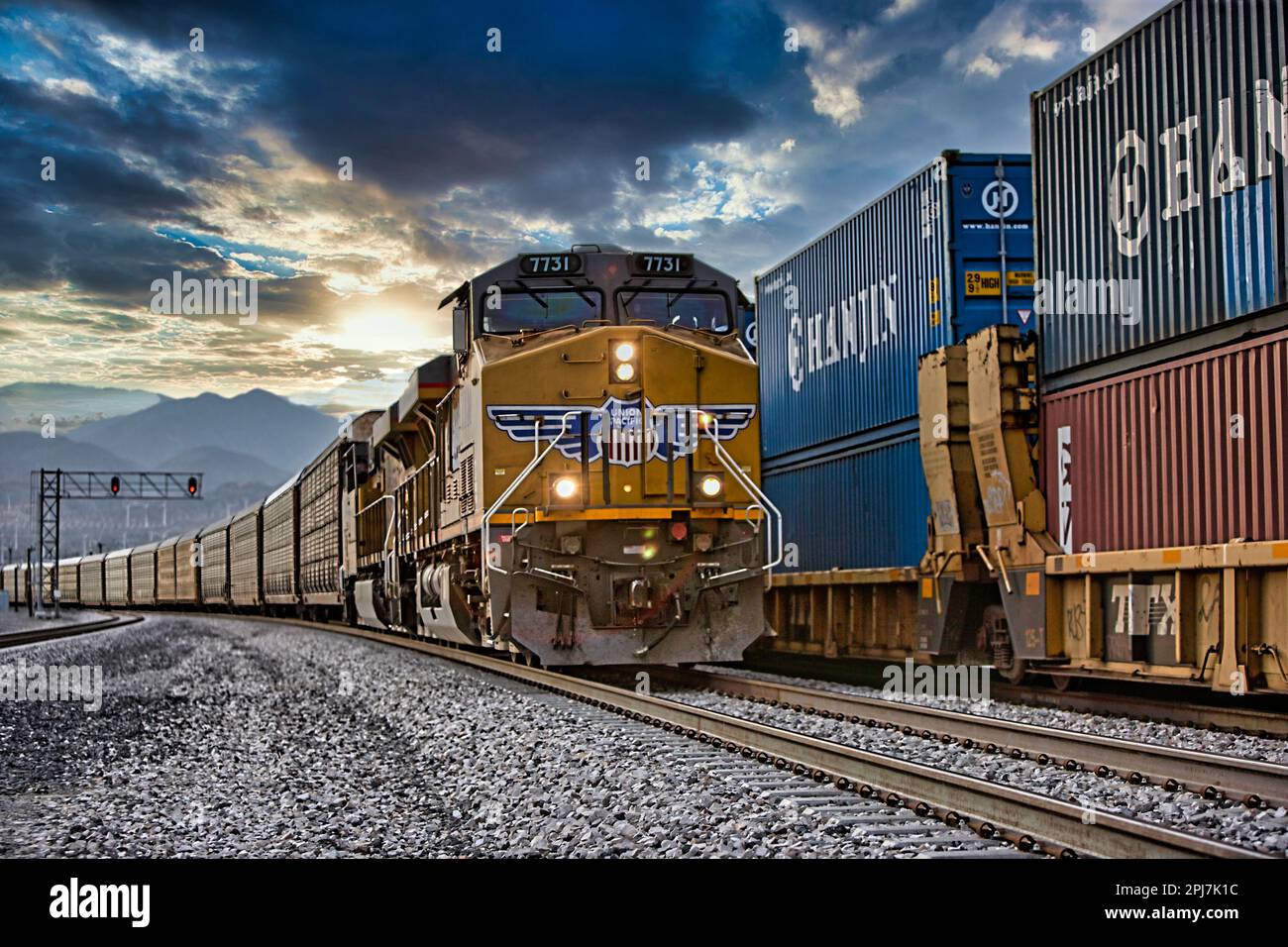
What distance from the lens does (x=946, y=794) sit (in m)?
5.49

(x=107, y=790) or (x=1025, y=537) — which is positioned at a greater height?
(x=1025, y=537)

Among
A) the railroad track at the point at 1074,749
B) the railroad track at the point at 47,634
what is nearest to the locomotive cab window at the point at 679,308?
the railroad track at the point at 1074,749

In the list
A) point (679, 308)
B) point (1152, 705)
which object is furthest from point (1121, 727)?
point (679, 308)

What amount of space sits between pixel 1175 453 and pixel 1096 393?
1194 mm

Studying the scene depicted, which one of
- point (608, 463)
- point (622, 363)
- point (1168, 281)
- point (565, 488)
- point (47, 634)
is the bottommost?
point (47, 634)

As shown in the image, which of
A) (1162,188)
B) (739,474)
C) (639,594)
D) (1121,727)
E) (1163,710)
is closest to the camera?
(1121,727)

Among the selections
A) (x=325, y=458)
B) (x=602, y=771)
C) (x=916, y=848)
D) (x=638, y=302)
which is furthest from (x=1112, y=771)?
(x=325, y=458)

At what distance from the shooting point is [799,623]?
15.8 m

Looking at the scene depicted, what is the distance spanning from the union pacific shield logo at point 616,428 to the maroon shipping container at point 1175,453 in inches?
123

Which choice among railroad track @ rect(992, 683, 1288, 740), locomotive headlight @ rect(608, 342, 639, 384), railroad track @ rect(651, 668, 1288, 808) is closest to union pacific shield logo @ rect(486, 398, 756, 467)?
locomotive headlight @ rect(608, 342, 639, 384)

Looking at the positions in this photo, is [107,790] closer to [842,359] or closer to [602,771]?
[602,771]

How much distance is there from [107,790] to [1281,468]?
763cm

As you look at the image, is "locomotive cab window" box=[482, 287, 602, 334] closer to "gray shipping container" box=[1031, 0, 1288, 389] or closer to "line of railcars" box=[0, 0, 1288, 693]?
"line of railcars" box=[0, 0, 1288, 693]

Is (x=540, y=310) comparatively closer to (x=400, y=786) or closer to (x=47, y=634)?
(x=400, y=786)
